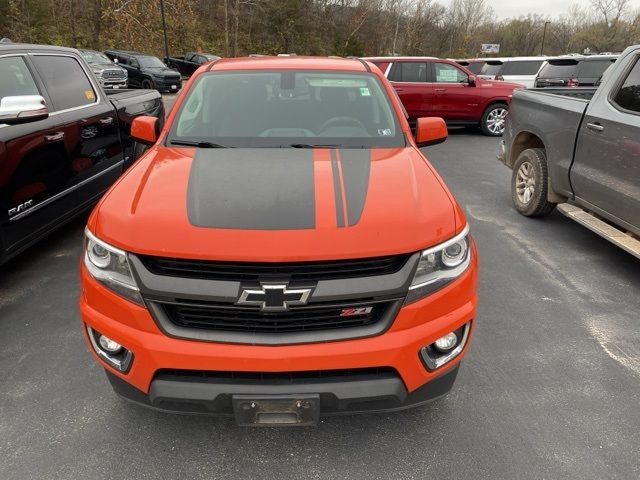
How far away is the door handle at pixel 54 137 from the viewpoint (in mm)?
3873

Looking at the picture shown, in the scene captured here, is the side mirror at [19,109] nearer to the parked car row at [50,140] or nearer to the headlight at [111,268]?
the parked car row at [50,140]

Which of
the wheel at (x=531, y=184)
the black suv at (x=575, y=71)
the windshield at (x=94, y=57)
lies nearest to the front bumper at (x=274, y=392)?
the wheel at (x=531, y=184)

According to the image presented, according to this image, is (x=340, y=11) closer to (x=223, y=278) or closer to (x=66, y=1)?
(x=66, y=1)

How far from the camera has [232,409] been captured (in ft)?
6.11

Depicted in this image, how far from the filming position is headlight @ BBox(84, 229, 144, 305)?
1.89 metres

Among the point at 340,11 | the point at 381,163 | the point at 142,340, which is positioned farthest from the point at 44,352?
the point at 340,11

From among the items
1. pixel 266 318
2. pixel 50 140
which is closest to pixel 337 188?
pixel 266 318

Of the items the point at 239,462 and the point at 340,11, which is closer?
the point at 239,462

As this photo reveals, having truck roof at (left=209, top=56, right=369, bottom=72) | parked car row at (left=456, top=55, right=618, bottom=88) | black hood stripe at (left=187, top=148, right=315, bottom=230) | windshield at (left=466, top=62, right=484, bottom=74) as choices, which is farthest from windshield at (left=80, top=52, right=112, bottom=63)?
black hood stripe at (left=187, top=148, right=315, bottom=230)

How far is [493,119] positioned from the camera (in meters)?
11.3

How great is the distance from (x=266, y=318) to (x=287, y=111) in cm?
171

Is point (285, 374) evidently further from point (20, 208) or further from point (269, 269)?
point (20, 208)

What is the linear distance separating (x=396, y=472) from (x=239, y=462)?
2.32 ft

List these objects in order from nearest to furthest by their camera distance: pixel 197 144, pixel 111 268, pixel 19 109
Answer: pixel 111 268
pixel 197 144
pixel 19 109
